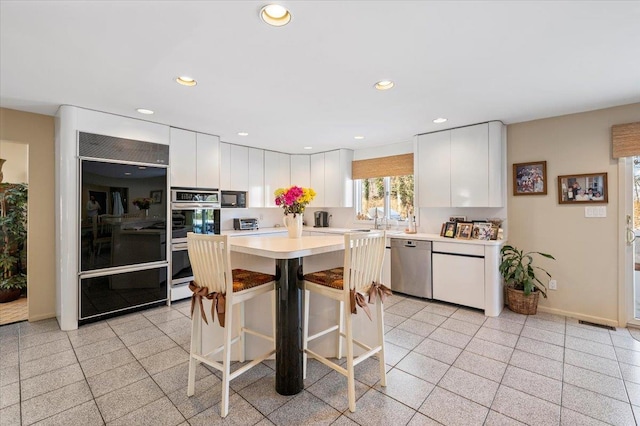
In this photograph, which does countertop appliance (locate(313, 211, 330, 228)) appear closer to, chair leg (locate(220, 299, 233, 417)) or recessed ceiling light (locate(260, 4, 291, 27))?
chair leg (locate(220, 299, 233, 417))

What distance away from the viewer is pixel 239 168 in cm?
494

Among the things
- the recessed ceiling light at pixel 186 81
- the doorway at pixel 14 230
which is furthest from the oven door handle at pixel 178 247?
the recessed ceiling light at pixel 186 81

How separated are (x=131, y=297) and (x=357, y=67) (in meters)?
3.49

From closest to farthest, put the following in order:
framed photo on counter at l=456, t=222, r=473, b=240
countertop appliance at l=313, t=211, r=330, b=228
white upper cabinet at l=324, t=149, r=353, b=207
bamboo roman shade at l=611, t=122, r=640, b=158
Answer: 1. bamboo roman shade at l=611, t=122, r=640, b=158
2. framed photo on counter at l=456, t=222, r=473, b=240
3. white upper cabinet at l=324, t=149, r=353, b=207
4. countertop appliance at l=313, t=211, r=330, b=228

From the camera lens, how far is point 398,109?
3178mm

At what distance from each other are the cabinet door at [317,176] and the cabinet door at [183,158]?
86.1 inches

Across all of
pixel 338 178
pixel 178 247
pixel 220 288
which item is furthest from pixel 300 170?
pixel 220 288

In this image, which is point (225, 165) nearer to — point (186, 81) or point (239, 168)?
point (239, 168)

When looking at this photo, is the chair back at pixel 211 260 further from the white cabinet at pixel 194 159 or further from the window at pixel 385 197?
the window at pixel 385 197

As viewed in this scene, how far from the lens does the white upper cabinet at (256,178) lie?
16.7ft

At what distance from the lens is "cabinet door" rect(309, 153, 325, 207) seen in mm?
5480

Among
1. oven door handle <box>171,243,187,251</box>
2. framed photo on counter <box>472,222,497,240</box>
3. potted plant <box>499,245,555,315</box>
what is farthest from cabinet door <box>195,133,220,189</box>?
potted plant <box>499,245,555,315</box>

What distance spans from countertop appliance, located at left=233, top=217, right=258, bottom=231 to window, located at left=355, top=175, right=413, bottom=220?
186cm

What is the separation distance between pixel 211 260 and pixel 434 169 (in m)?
3.31
